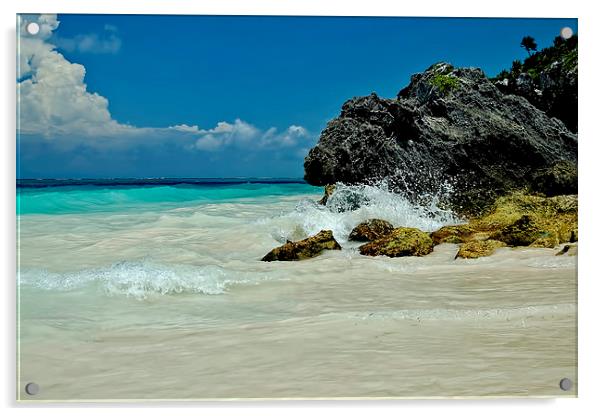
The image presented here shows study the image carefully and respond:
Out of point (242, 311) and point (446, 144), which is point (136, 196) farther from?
point (446, 144)

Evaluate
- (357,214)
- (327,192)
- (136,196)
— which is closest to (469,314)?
(357,214)

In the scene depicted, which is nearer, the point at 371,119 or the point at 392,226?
the point at 392,226

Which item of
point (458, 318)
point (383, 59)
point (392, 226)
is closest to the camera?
point (458, 318)

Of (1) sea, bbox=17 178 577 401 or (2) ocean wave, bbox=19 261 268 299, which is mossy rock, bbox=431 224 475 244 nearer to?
(1) sea, bbox=17 178 577 401

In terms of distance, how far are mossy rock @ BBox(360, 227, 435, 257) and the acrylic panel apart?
0.07ft

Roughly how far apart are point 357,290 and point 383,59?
1.71 meters

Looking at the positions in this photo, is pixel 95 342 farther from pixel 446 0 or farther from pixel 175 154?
pixel 446 0

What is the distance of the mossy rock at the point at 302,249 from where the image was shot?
471 cm

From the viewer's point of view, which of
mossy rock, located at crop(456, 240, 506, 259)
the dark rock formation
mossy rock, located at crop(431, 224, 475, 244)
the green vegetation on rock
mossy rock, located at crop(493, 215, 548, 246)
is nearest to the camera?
the dark rock formation

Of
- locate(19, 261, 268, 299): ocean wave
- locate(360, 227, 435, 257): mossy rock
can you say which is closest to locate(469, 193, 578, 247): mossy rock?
locate(360, 227, 435, 257): mossy rock

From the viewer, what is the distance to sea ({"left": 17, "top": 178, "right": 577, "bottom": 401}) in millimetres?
3092

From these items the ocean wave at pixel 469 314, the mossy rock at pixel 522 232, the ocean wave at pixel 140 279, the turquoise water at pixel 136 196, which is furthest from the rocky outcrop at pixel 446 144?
the ocean wave at pixel 469 314

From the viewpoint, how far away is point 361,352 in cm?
315
